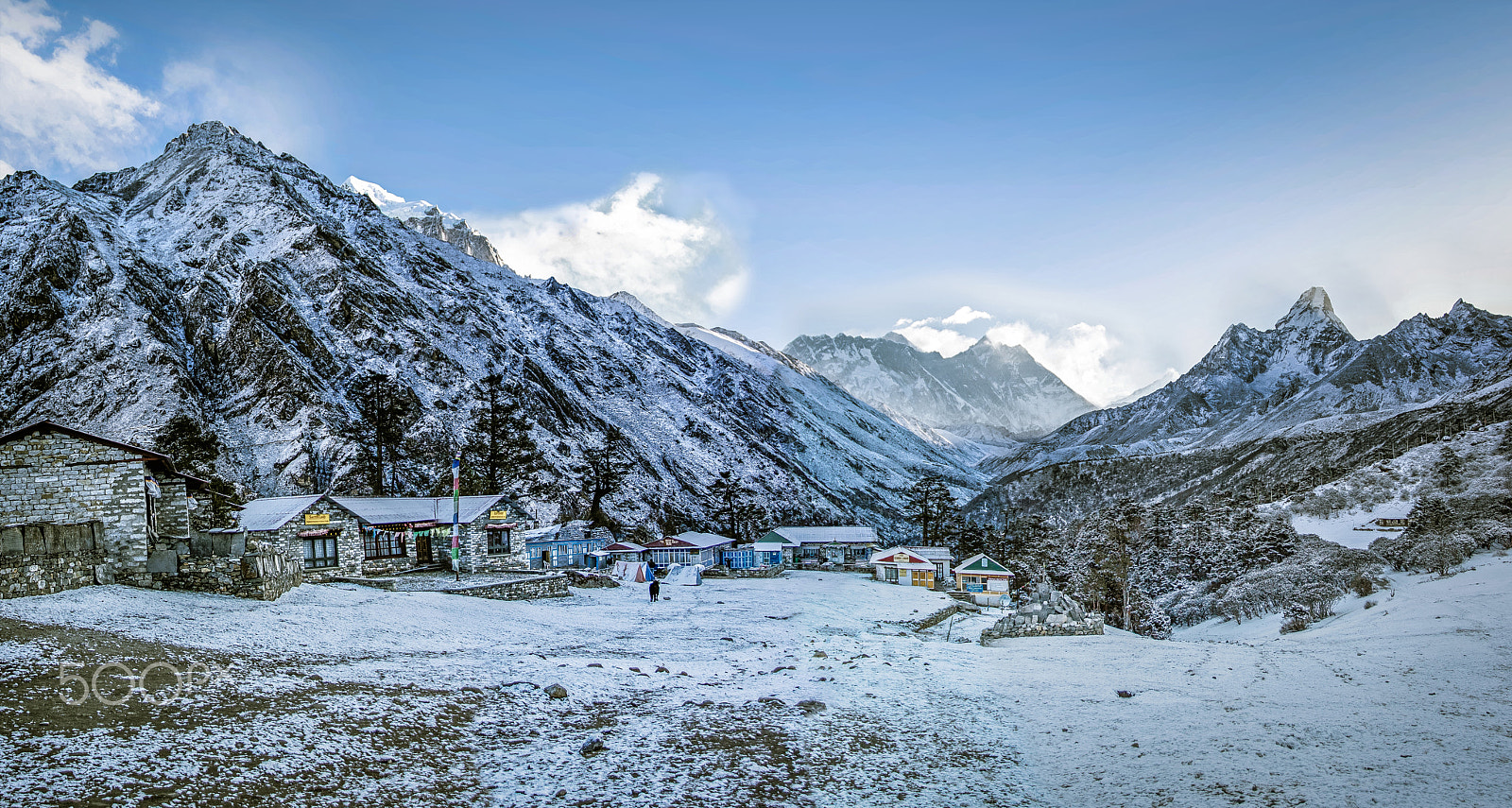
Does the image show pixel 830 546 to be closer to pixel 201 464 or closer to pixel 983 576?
pixel 983 576

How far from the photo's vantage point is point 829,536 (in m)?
80.6

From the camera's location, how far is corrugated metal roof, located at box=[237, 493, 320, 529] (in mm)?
35750

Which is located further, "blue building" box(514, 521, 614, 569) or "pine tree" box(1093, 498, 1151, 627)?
"blue building" box(514, 521, 614, 569)

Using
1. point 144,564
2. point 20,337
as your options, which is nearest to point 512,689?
point 144,564

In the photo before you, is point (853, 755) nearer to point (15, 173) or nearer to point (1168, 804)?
point (1168, 804)

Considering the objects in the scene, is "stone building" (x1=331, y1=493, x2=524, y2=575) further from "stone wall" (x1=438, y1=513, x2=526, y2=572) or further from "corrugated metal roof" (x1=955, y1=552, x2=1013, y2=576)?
"corrugated metal roof" (x1=955, y1=552, x2=1013, y2=576)

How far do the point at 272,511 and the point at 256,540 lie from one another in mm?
10563

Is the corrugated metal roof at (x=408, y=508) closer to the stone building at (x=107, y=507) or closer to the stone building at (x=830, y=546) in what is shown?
the stone building at (x=107, y=507)

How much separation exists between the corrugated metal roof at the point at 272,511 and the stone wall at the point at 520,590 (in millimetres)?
11033

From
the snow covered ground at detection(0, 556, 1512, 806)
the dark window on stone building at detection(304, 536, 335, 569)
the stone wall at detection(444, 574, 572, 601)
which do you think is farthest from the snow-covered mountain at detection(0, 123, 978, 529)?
the snow covered ground at detection(0, 556, 1512, 806)

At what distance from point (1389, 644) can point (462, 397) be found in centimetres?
10436

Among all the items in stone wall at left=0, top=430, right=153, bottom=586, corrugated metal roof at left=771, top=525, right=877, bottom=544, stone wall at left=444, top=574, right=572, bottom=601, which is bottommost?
corrugated metal roof at left=771, top=525, right=877, bottom=544

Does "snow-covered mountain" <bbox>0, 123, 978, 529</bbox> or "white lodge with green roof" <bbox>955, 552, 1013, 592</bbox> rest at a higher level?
"snow-covered mountain" <bbox>0, 123, 978, 529</bbox>

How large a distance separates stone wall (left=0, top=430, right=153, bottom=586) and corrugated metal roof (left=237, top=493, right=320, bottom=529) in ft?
45.2
